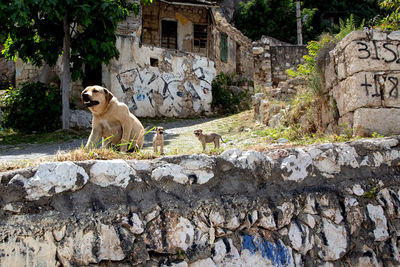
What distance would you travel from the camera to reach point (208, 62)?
17.7 metres

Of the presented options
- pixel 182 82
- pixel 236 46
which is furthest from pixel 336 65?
pixel 236 46

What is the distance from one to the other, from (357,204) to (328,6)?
30.9 m

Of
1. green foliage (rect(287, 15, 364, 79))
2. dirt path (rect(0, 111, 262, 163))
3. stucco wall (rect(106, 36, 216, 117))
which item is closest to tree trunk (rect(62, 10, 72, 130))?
dirt path (rect(0, 111, 262, 163))

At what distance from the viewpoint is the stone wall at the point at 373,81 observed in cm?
508

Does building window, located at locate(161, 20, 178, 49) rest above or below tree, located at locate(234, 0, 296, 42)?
below

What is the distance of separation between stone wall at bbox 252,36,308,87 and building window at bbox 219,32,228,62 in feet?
5.02

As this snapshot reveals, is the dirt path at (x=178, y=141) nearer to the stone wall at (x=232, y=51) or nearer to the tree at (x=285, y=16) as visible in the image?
the stone wall at (x=232, y=51)

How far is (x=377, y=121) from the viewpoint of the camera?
200 inches

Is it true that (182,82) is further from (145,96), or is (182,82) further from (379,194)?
(379,194)

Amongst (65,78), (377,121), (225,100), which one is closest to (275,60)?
(225,100)

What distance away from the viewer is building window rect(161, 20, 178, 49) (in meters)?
20.6

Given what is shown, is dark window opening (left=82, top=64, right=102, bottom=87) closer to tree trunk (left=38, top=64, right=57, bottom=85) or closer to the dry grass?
tree trunk (left=38, top=64, right=57, bottom=85)

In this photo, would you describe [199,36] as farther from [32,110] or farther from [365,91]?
[365,91]

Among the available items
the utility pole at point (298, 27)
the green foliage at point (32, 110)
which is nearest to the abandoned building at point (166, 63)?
the green foliage at point (32, 110)
